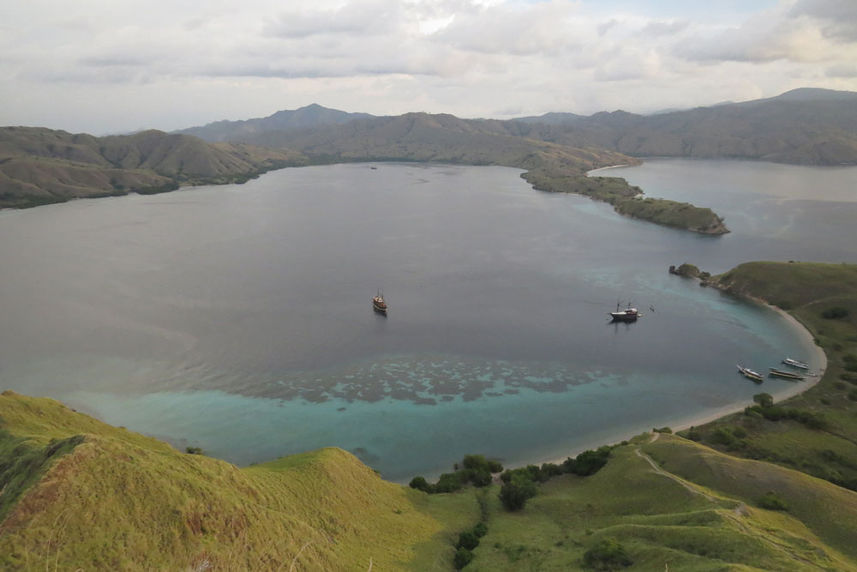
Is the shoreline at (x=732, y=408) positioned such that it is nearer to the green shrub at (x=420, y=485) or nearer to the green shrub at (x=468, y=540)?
the green shrub at (x=420, y=485)

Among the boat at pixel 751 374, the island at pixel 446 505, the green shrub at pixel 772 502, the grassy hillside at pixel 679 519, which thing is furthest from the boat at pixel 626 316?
the green shrub at pixel 772 502

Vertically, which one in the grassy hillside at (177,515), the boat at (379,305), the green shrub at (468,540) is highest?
the grassy hillside at (177,515)

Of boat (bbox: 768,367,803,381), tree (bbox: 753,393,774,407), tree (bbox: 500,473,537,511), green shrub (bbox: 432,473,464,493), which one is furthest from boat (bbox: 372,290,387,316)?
boat (bbox: 768,367,803,381)

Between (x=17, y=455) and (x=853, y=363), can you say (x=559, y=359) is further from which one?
(x=17, y=455)

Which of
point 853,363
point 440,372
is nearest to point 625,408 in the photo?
point 440,372

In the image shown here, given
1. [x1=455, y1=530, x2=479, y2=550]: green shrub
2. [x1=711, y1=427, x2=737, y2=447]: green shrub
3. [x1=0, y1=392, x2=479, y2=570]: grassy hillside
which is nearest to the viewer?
[x1=0, y1=392, x2=479, y2=570]: grassy hillside

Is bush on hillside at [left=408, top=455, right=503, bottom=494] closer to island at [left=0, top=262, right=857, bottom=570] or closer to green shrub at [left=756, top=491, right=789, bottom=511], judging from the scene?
island at [left=0, top=262, right=857, bottom=570]
